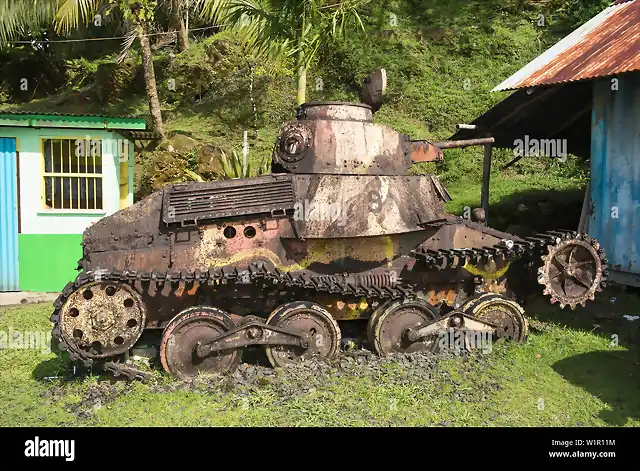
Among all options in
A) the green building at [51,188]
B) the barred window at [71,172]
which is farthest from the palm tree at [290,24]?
the barred window at [71,172]

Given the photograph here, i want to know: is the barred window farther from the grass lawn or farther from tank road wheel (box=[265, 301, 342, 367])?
tank road wheel (box=[265, 301, 342, 367])

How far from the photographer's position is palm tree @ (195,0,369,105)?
13594 millimetres

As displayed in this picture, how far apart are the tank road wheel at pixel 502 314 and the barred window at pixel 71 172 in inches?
345

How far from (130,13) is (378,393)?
1387 centimetres

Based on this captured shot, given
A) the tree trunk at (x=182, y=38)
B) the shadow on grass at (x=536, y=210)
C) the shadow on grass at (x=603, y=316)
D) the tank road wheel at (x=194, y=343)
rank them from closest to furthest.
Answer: the tank road wheel at (x=194, y=343)
the shadow on grass at (x=603, y=316)
the shadow on grass at (x=536, y=210)
the tree trunk at (x=182, y=38)

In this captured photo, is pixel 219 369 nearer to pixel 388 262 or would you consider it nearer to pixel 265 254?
pixel 265 254

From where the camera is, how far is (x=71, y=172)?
1282 centimetres

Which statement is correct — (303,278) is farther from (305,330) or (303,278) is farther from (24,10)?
(24,10)

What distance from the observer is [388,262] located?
29.6ft

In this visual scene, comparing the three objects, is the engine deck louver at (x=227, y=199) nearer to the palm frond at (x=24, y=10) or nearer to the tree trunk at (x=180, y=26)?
the palm frond at (x=24, y=10)

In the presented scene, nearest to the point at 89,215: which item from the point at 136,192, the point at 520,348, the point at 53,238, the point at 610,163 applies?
the point at 53,238

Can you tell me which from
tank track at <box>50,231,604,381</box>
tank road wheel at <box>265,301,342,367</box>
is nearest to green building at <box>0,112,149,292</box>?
tank track at <box>50,231,604,381</box>

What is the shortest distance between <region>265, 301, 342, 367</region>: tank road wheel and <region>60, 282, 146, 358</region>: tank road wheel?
1806 mm

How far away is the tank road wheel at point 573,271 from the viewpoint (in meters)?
8.97
